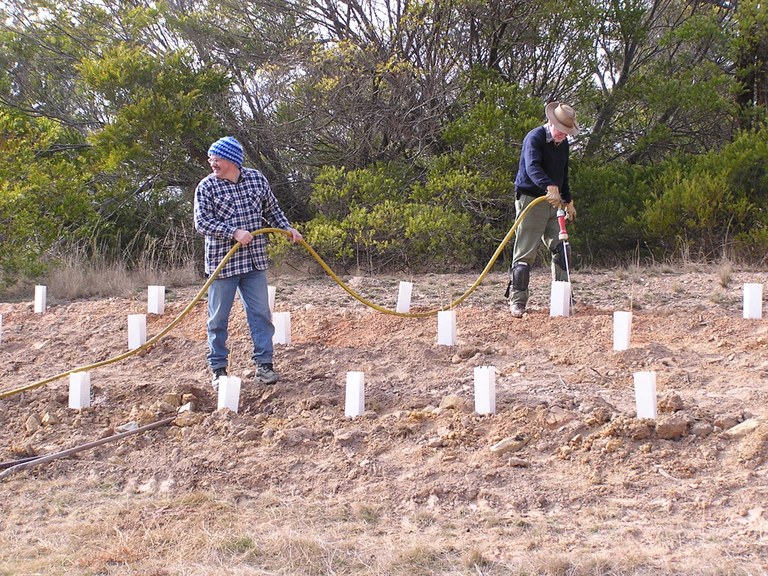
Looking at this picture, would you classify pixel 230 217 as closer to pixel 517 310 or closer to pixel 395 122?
pixel 517 310

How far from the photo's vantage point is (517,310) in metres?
6.66

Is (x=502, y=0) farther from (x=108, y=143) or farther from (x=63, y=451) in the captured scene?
(x=63, y=451)

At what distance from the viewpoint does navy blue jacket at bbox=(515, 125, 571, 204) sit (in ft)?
21.2

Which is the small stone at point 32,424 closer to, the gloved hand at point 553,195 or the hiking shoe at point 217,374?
the hiking shoe at point 217,374

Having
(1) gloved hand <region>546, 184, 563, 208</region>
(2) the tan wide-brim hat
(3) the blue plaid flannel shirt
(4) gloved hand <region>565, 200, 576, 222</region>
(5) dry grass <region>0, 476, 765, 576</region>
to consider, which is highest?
(2) the tan wide-brim hat

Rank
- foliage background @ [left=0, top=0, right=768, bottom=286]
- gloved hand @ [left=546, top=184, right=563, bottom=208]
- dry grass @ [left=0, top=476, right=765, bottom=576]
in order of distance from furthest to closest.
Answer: foliage background @ [left=0, top=0, right=768, bottom=286]
gloved hand @ [left=546, top=184, right=563, bottom=208]
dry grass @ [left=0, top=476, right=765, bottom=576]

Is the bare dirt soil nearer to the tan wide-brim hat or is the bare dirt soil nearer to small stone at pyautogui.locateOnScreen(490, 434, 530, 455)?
small stone at pyautogui.locateOnScreen(490, 434, 530, 455)

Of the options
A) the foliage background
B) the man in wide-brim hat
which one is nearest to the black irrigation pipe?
the man in wide-brim hat

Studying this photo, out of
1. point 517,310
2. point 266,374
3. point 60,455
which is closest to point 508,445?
point 266,374

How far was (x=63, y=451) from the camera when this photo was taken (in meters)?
4.57

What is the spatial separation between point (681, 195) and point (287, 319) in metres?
6.67

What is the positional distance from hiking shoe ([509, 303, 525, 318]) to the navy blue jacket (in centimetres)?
91

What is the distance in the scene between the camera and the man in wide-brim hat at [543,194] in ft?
21.1

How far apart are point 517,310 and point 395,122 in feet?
19.3
